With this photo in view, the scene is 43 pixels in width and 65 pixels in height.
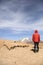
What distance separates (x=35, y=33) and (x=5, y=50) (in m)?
3.65

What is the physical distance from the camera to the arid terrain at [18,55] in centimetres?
1549

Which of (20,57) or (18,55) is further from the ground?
(18,55)

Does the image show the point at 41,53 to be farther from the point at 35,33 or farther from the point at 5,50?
the point at 5,50

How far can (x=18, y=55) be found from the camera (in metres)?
16.9

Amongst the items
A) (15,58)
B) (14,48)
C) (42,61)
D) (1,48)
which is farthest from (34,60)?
(1,48)

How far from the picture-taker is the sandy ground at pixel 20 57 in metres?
15.4

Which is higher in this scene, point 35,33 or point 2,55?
point 35,33

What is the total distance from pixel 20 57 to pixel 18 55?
0.51m

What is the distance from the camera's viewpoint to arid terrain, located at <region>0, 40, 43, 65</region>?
50.8 ft

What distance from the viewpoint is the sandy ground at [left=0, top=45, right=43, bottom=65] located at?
15.4 metres

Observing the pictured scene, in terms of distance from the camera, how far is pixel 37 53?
53.9 ft

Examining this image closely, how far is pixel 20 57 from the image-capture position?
16453mm

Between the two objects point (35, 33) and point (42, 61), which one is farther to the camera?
point (35, 33)

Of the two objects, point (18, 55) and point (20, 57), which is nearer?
point (20, 57)
